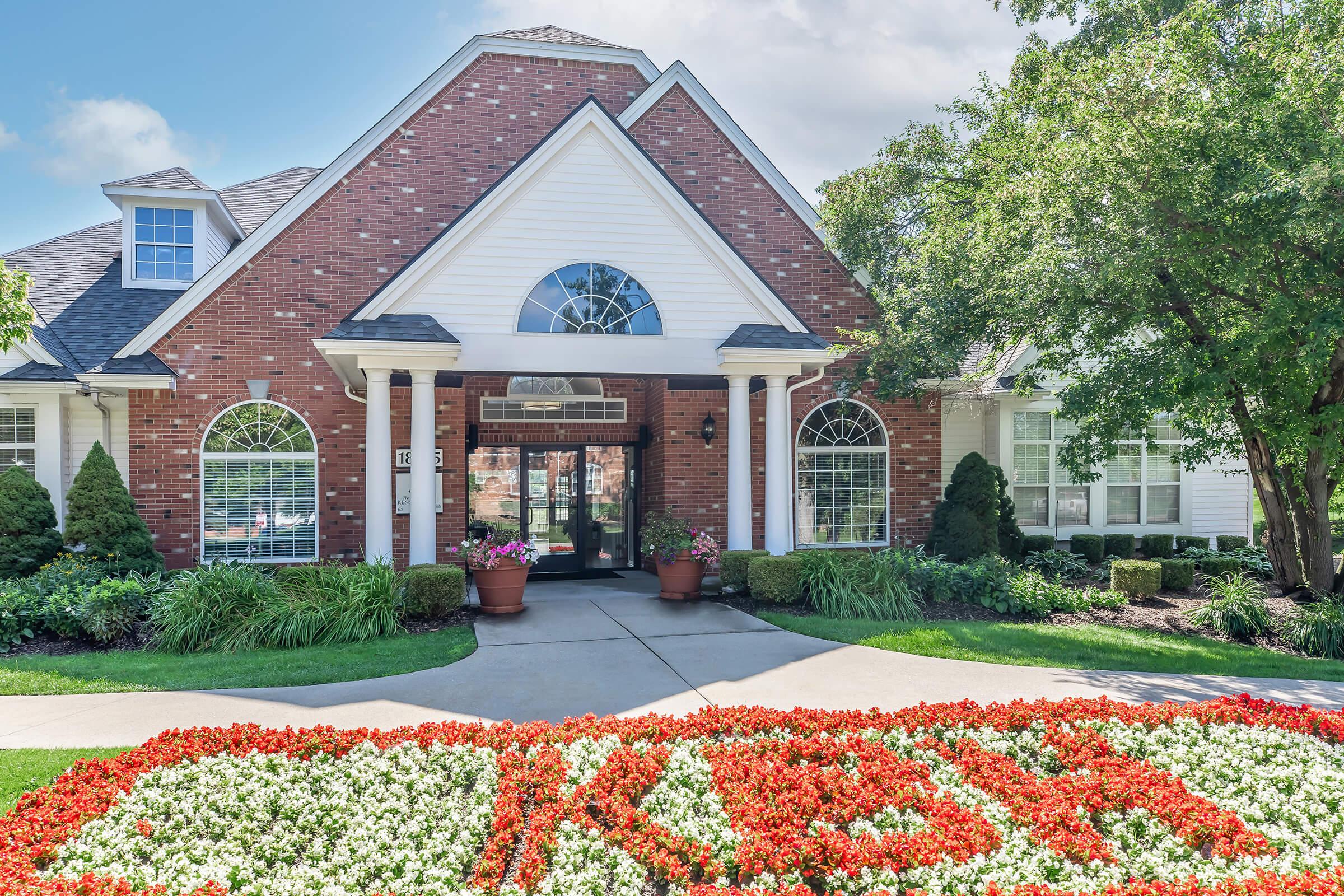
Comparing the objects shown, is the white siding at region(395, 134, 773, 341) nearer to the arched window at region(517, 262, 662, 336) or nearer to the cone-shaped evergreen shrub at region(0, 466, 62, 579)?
the arched window at region(517, 262, 662, 336)

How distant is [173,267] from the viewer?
1402 centimetres

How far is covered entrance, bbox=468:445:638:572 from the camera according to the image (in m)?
13.7

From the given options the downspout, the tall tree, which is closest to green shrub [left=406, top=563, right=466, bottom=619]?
the downspout

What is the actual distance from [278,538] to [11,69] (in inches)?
342

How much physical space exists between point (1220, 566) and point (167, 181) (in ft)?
60.8

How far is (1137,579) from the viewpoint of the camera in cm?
1161

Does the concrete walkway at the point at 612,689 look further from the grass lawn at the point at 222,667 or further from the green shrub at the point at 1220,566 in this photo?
the green shrub at the point at 1220,566

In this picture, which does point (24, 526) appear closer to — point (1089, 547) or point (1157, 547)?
point (1089, 547)

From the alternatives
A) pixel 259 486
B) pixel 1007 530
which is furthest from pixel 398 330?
pixel 1007 530

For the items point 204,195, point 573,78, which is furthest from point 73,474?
point 573,78

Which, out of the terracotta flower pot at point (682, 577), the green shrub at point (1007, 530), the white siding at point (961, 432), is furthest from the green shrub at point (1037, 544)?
the terracotta flower pot at point (682, 577)

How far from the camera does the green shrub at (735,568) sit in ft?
35.9

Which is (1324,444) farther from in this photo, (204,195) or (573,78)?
(204,195)

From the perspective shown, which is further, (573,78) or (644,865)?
(573,78)
